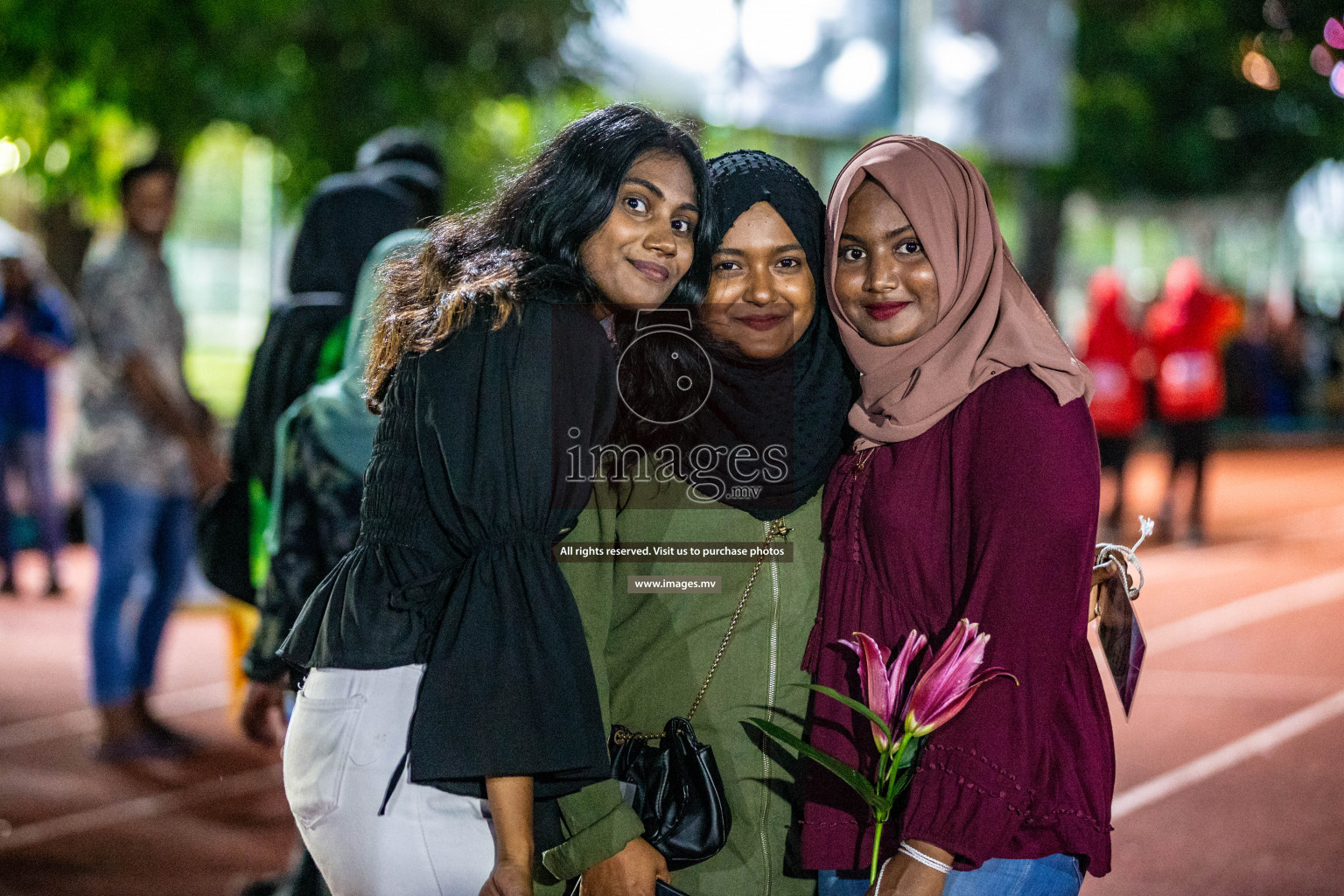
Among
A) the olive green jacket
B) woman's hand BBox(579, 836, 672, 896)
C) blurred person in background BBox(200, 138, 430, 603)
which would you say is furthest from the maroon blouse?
blurred person in background BBox(200, 138, 430, 603)

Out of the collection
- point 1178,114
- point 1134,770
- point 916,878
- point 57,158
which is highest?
point 1178,114

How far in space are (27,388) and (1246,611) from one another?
8.18 meters

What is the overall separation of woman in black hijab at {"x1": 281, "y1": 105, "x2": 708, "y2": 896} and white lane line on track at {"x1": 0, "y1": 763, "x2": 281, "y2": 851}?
3.27 m

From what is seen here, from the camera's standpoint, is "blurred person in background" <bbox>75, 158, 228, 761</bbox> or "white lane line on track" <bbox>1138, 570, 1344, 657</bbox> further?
"white lane line on track" <bbox>1138, 570, 1344, 657</bbox>

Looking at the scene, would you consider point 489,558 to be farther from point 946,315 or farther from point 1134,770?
point 1134,770

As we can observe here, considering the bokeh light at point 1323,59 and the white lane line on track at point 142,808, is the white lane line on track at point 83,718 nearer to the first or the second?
the white lane line on track at point 142,808

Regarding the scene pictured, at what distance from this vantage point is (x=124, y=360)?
18.0ft

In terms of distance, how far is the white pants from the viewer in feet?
6.52

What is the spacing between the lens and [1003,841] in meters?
2.03

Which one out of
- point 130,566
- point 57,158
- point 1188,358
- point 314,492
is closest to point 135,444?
point 130,566

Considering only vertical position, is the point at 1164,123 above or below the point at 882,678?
above

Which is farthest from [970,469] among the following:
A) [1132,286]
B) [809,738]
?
[1132,286]

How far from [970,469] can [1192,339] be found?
951 cm

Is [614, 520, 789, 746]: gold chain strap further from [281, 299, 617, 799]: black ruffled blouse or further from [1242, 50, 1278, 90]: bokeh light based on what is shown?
[1242, 50, 1278, 90]: bokeh light
